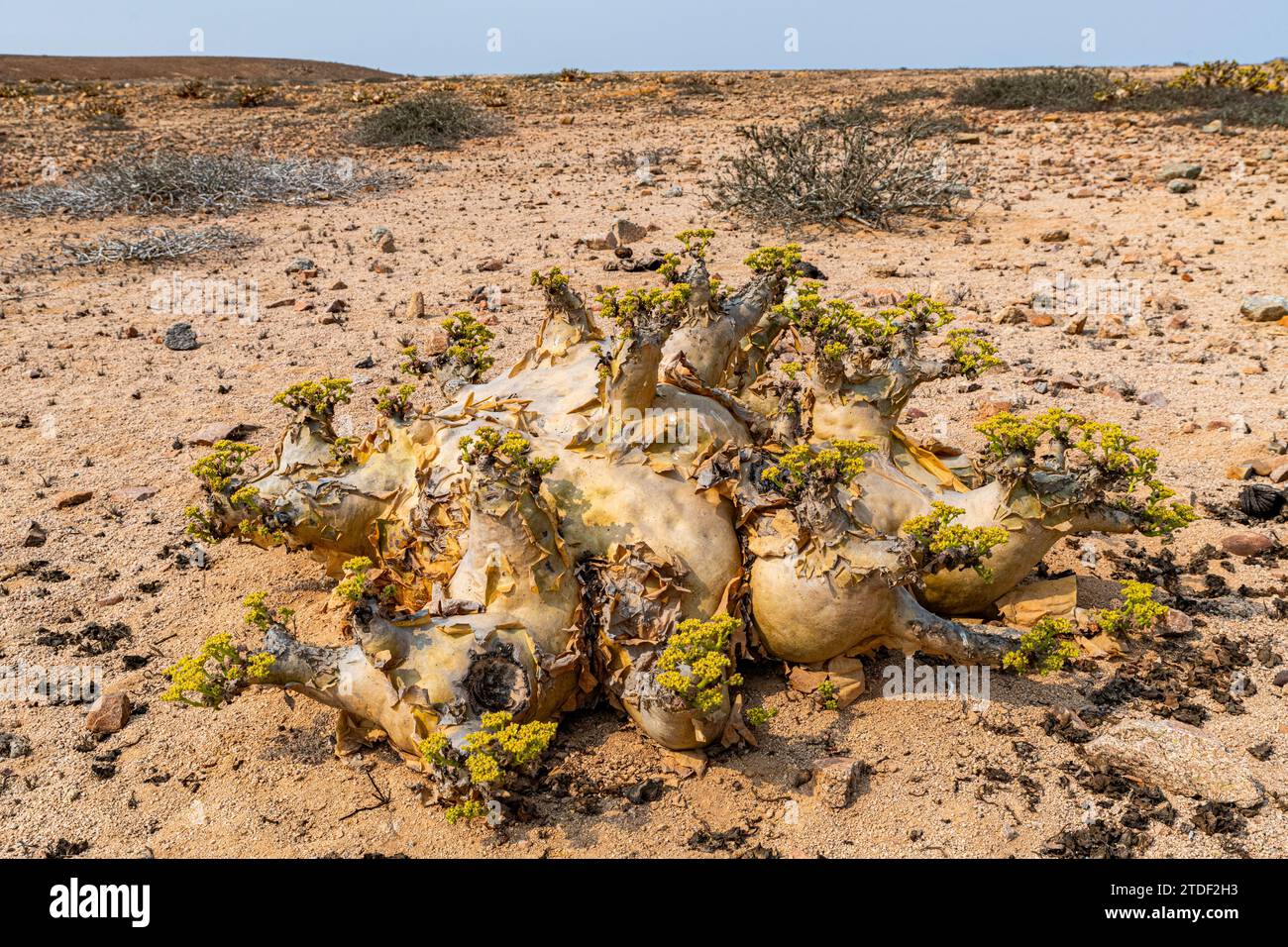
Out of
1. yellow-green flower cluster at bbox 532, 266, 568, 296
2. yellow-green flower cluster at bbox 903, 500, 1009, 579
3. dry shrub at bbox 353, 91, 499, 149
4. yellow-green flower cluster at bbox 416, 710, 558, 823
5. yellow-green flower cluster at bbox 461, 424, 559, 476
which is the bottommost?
yellow-green flower cluster at bbox 416, 710, 558, 823

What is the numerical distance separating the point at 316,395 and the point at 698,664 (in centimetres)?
233

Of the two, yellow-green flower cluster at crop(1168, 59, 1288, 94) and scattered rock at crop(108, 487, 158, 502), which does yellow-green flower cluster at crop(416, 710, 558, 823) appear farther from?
yellow-green flower cluster at crop(1168, 59, 1288, 94)

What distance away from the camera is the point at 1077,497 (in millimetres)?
3596

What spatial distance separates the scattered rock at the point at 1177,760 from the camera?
11.0 feet

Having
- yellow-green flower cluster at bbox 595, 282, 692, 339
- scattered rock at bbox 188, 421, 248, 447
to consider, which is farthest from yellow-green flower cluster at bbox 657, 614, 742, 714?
scattered rock at bbox 188, 421, 248, 447

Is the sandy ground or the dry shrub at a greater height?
the dry shrub

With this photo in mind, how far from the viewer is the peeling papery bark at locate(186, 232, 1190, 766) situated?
11.0 ft

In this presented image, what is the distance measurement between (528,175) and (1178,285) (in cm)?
1066

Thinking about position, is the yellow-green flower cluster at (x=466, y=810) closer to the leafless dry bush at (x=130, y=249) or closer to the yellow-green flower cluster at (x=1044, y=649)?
the yellow-green flower cluster at (x=1044, y=649)

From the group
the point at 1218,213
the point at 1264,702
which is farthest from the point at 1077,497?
the point at 1218,213

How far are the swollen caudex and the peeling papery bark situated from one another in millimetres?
11

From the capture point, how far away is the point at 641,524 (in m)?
3.67

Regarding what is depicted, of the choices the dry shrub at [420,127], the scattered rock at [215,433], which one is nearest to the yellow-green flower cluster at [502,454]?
the scattered rock at [215,433]
